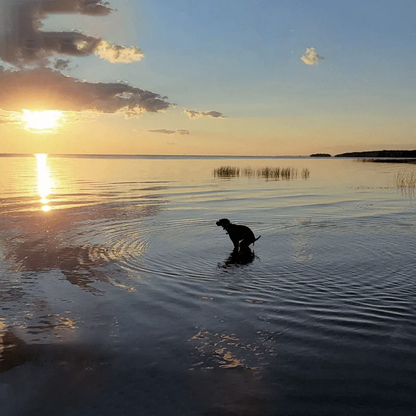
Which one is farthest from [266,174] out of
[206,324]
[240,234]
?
[206,324]

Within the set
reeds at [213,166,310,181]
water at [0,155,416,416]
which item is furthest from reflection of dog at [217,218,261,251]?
reeds at [213,166,310,181]

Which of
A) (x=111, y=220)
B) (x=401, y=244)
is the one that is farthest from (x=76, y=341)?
(x=111, y=220)

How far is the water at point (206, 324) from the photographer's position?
4.87 m

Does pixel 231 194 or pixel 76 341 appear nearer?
pixel 76 341

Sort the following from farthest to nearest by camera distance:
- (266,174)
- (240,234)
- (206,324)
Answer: (266,174)
(240,234)
(206,324)

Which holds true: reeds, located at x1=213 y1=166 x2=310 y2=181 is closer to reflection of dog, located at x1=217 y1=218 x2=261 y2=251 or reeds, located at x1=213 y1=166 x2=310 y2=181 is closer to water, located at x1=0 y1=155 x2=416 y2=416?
water, located at x1=0 y1=155 x2=416 y2=416

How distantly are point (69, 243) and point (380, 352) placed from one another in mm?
11013

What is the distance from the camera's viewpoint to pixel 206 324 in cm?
697

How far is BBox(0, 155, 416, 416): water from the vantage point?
16.0 ft

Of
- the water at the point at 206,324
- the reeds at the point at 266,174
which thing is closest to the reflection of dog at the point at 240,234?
the water at the point at 206,324

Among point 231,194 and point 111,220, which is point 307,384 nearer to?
point 111,220

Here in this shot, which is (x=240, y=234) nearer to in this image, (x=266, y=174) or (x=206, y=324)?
(x=206, y=324)

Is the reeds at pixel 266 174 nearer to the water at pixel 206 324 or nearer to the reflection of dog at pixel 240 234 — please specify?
the water at pixel 206 324

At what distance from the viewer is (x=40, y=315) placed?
24.4ft
